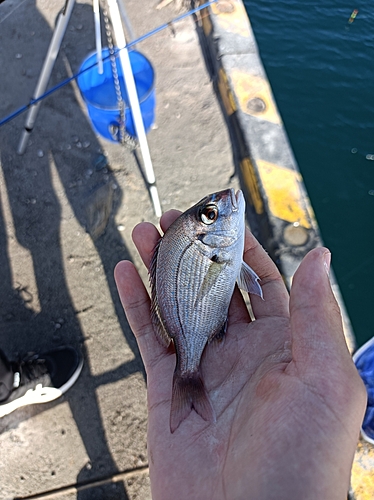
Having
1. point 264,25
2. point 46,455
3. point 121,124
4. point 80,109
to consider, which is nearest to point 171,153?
point 121,124

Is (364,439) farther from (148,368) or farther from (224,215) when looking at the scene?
(224,215)

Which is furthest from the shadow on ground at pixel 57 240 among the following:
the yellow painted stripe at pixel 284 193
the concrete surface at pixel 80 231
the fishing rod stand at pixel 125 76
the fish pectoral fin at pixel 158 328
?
the yellow painted stripe at pixel 284 193

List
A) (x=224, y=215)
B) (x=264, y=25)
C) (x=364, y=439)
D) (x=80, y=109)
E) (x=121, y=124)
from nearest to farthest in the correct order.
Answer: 1. (x=224, y=215)
2. (x=364, y=439)
3. (x=121, y=124)
4. (x=80, y=109)
5. (x=264, y=25)

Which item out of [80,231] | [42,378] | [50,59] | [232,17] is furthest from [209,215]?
[232,17]

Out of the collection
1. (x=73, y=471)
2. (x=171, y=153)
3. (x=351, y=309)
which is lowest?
(x=351, y=309)

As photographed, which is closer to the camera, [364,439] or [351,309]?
[364,439]

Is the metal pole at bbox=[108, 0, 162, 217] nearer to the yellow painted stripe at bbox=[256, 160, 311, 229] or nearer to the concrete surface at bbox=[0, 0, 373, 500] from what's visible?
the concrete surface at bbox=[0, 0, 373, 500]

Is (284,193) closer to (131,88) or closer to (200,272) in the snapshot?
(131,88)
